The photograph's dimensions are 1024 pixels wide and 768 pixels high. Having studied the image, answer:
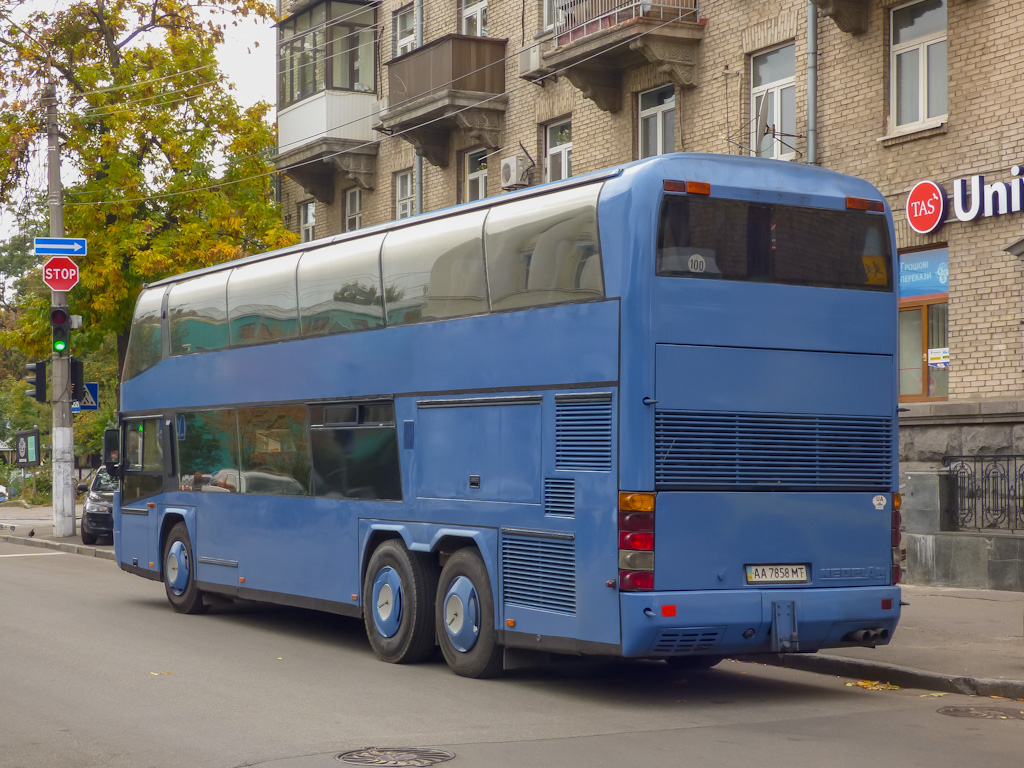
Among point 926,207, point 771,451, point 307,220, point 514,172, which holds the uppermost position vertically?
point 307,220

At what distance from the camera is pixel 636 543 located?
916 centimetres

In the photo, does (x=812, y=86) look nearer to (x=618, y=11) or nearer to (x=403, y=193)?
(x=618, y=11)

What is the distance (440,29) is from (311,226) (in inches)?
262

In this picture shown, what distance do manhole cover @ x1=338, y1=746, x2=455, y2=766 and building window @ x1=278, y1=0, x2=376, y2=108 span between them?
23.8 m

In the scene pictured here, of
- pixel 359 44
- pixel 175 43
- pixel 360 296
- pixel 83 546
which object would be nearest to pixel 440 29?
pixel 359 44

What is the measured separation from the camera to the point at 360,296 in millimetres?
12398

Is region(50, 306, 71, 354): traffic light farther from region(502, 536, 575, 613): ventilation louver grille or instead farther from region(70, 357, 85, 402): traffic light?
region(502, 536, 575, 613): ventilation louver grille

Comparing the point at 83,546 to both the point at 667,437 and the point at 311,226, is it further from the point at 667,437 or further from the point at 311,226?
the point at 667,437

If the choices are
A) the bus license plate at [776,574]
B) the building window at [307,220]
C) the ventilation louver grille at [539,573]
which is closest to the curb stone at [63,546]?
the building window at [307,220]

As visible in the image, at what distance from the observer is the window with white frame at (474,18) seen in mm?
27109

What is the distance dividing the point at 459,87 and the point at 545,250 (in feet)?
54.0

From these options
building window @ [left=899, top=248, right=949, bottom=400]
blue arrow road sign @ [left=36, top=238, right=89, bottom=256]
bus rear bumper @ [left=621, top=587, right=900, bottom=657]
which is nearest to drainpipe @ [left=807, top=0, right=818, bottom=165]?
building window @ [left=899, top=248, right=949, bottom=400]

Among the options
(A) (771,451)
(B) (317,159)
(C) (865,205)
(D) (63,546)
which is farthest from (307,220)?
(A) (771,451)

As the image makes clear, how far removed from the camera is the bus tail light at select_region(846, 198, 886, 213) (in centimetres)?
1003
